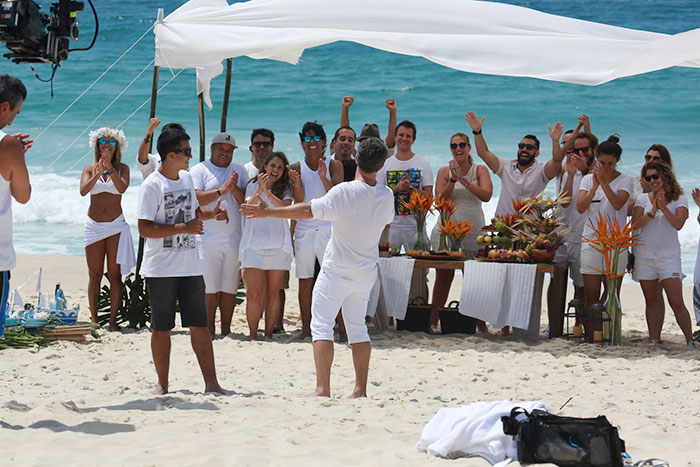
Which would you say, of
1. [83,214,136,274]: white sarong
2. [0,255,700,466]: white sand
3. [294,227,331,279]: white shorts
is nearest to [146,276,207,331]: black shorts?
[0,255,700,466]: white sand

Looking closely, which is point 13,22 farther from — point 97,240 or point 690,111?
point 690,111

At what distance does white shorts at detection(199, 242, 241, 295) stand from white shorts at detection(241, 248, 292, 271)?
14 centimetres

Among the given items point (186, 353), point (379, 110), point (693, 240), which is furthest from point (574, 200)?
point (379, 110)

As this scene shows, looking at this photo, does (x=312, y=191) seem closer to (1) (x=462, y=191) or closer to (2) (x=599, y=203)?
(1) (x=462, y=191)

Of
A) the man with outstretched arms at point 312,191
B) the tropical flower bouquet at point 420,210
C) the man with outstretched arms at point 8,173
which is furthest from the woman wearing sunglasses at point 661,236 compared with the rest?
the man with outstretched arms at point 8,173

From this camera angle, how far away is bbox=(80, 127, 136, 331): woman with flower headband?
696cm

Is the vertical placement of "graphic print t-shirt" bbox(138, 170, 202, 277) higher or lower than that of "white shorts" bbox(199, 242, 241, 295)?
higher

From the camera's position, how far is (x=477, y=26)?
6.79 meters

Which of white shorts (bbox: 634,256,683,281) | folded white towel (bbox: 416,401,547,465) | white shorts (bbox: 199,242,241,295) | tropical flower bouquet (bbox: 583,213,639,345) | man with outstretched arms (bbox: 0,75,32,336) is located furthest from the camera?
white shorts (bbox: 199,242,241,295)

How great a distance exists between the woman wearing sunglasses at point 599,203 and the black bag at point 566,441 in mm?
3327

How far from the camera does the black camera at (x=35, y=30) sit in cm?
488

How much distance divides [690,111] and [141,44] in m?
15.5

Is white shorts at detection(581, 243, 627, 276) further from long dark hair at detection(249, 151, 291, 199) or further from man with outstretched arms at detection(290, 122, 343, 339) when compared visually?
long dark hair at detection(249, 151, 291, 199)

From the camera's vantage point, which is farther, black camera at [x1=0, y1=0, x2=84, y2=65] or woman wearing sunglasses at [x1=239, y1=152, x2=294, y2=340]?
woman wearing sunglasses at [x1=239, y1=152, x2=294, y2=340]
